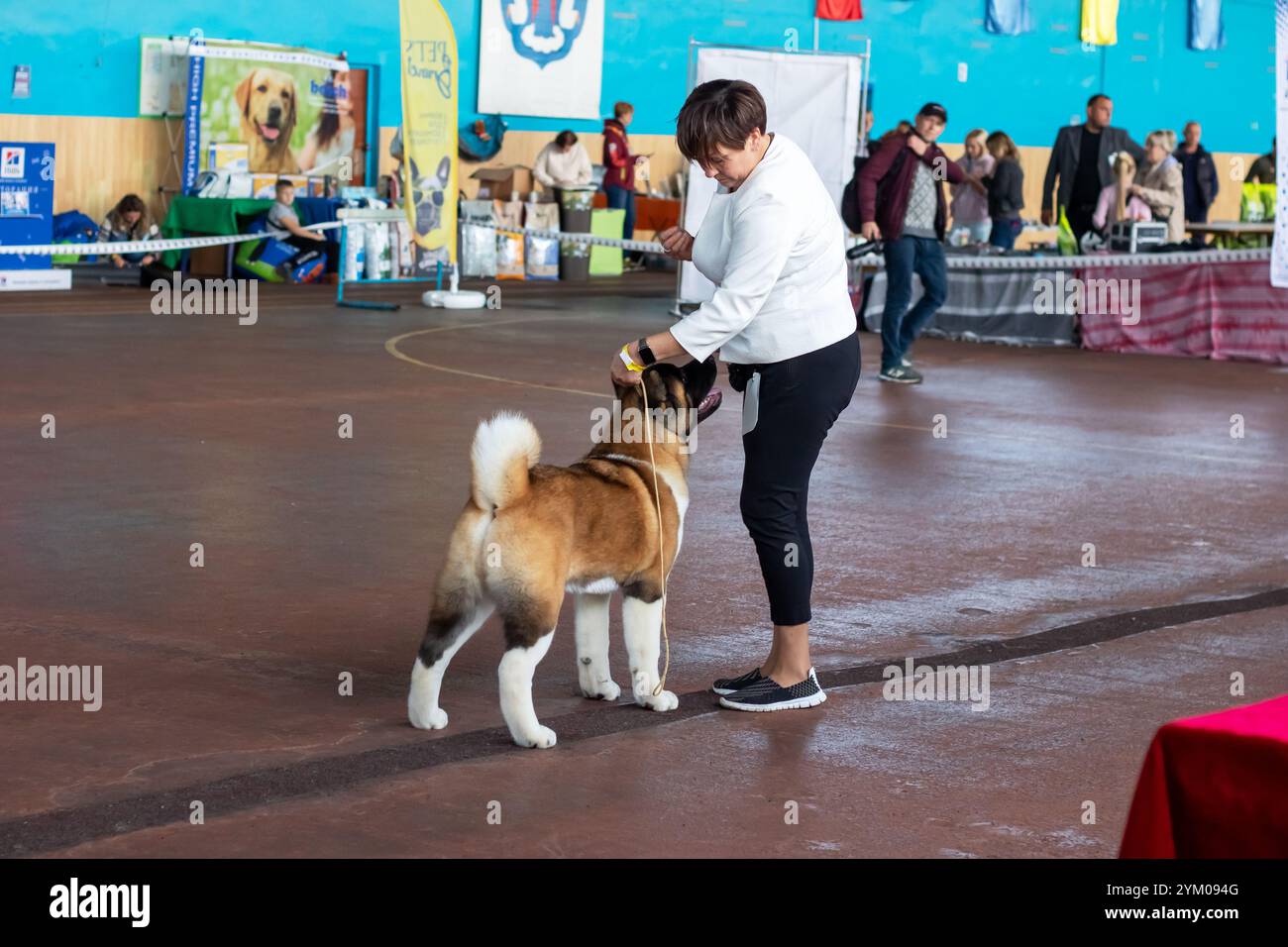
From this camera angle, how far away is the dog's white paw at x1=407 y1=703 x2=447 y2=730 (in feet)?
16.3

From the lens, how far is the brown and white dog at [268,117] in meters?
22.0

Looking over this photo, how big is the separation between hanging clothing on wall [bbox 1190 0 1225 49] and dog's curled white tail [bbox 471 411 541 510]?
31.6 metres

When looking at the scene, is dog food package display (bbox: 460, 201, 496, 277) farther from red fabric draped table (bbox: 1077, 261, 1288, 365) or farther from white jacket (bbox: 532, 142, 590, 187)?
red fabric draped table (bbox: 1077, 261, 1288, 365)

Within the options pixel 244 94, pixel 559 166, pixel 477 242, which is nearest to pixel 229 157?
pixel 244 94

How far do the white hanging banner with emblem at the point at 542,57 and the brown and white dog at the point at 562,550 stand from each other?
2022 cm

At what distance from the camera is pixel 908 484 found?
9102mm

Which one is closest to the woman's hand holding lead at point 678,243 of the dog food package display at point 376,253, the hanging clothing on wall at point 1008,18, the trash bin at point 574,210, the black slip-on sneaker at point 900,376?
the black slip-on sneaker at point 900,376

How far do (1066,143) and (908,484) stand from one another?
30.7 feet

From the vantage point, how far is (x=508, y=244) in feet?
73.6
